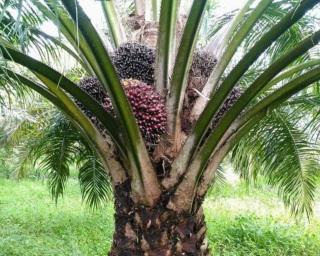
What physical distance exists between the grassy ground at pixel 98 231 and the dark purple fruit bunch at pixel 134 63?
3.30 m

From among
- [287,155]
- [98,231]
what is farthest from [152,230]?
[98,231]

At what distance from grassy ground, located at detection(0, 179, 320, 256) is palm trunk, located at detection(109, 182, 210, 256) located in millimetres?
2990

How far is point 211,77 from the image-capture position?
311 centimetres

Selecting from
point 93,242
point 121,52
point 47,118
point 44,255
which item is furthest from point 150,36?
point 93,242

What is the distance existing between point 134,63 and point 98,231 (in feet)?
15.3

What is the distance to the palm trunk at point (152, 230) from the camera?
2.80 m

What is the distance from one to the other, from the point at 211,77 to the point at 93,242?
4004 mm

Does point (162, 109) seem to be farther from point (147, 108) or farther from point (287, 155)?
point (287, 155)

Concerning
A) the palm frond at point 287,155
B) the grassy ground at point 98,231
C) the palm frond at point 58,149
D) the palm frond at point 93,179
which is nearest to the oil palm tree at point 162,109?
the palm frond at point 287,155

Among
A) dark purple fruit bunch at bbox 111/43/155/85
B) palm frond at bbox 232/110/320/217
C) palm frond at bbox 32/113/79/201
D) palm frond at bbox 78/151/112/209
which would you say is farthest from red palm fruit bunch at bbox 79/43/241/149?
palm frond at bbox 78/151/112/209

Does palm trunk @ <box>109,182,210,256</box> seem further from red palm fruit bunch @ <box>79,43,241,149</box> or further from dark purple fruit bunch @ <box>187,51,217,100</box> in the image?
dark purple fruit bunch @ <box>187,51,217,100</box>

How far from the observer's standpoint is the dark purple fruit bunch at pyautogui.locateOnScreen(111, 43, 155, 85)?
2.99 meters

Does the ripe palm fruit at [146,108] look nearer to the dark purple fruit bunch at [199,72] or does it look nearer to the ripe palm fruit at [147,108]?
the ripe palm fruit at [147,108]

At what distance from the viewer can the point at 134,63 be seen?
119 inches
